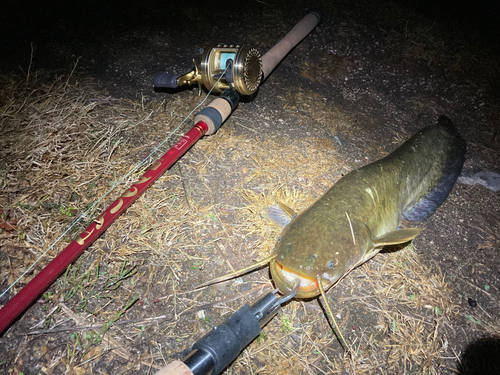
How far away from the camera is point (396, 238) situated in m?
1.87

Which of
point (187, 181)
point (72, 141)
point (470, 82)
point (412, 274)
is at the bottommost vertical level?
point (412, 274)

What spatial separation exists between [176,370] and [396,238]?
1.45 m

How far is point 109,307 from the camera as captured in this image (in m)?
1.66

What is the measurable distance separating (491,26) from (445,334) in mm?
4244

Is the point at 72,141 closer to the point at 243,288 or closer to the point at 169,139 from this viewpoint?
the point at 169,139

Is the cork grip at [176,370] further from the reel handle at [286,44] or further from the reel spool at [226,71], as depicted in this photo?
the reel handle at [286,44]

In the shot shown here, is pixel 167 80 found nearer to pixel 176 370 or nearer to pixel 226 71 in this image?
pixel 226 71

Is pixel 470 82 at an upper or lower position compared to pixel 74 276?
upper

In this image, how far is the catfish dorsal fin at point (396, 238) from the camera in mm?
1837

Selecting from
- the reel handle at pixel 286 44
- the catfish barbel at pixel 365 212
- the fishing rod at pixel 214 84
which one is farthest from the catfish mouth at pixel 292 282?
the reel handle at pixel 286 44

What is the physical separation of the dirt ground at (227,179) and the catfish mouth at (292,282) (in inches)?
11.6

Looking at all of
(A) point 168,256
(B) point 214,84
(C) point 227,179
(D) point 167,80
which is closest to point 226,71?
(B) point 214,84

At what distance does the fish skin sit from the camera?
1600 mm

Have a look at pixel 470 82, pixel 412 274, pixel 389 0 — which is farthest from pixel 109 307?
pixel 389 0
